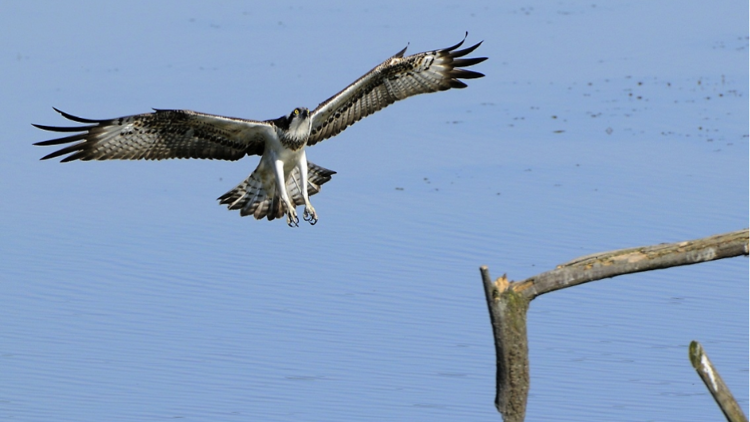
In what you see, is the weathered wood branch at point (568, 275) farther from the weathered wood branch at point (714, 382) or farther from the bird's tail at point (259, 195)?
the bird's tail at point (259, 195)

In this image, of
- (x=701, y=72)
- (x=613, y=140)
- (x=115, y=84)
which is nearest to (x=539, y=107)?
(x=613, y=140)

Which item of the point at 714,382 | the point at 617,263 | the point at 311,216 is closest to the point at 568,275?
the point at 617,263

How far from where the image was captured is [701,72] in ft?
77.2

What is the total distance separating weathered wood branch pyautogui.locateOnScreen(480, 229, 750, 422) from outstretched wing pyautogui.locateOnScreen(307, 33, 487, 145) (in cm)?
451

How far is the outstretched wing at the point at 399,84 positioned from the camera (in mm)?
12703

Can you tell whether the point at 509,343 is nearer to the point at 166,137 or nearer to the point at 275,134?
the point at 275,134

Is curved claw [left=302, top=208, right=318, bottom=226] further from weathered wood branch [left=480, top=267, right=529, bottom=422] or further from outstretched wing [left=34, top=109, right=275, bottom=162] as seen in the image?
weathered wood branch [left=480, top=267, right=529, bottom=422]

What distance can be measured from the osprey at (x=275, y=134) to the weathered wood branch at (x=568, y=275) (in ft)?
13.3

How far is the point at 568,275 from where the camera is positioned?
833 cm

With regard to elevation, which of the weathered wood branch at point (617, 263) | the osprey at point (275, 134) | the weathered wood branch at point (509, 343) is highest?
the osprey at point (275, 134)

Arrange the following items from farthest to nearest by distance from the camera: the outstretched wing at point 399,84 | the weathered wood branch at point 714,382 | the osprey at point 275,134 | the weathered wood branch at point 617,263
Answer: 1. the outstretched wing at point 399,84
2. the osprey at point 275,134
3. the weathered wood branch at point 617,263
4. the weathered wood branch at point 714,382

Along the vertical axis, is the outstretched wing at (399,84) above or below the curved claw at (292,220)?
above

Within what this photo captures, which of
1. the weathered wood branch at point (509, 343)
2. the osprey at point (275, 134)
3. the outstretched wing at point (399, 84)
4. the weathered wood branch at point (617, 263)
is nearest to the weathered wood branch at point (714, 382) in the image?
the weathered wood branch at point (617, 263)

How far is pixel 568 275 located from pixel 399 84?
4948 mm
